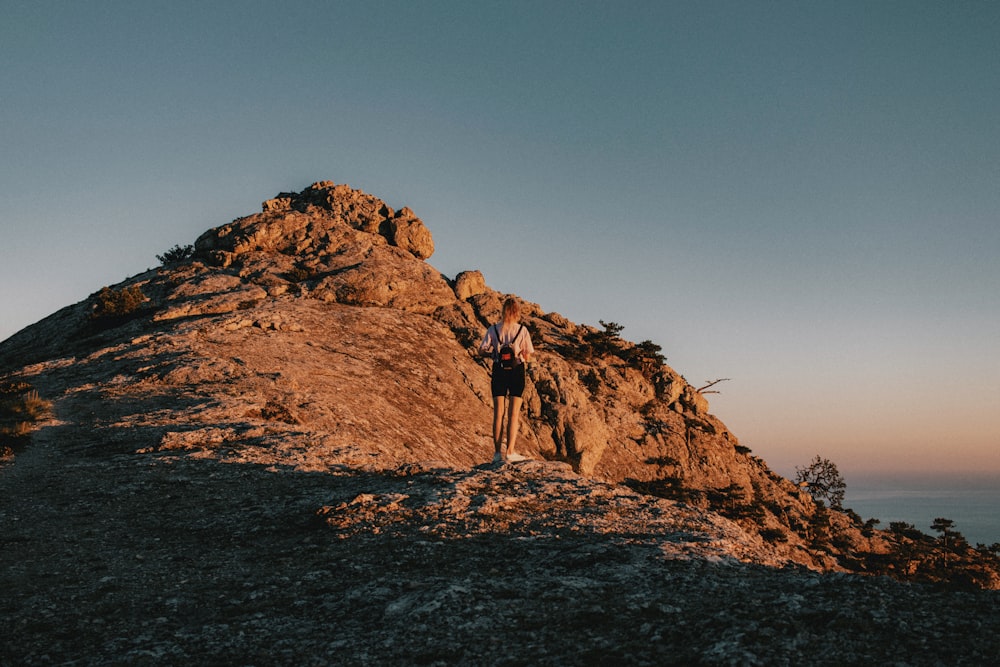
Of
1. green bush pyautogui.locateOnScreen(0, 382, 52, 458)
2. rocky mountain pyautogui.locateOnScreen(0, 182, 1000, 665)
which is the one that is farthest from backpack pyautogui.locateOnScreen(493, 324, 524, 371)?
green bush pyautogui.locateOnScreen(0, 382, 52, 458)

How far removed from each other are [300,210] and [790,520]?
46.0 metres

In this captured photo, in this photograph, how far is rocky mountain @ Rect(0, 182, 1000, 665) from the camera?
250 inches

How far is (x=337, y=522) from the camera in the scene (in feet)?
35.7

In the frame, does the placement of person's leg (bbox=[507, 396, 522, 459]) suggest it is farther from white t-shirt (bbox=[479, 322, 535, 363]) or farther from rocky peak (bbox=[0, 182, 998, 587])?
rocky peak (bbox=[0, 182, 998, 587])

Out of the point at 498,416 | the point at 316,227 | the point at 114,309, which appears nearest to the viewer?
the point at 498,416

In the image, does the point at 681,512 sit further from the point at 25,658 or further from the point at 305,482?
the point at 25,658

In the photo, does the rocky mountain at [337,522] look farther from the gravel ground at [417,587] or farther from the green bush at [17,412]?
the green bush at [17,412]

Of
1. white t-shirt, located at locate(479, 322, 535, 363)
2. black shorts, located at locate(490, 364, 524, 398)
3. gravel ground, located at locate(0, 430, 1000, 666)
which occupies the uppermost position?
white t-shirt, located at locate(479, 322, 535, 363)

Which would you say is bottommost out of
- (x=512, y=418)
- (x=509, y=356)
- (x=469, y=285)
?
(x=512, y=418)

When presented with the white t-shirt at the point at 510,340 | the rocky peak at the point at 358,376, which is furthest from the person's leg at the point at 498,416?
the rocky peak at the point at 358,376

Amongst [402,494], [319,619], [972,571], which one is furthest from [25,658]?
[972,571]

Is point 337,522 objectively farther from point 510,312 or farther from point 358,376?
point 358,376

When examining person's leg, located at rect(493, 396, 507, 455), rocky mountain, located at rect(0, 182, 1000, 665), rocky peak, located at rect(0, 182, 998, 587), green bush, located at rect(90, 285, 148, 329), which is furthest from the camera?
green bush, located at rect(90, 285, 148, 329)

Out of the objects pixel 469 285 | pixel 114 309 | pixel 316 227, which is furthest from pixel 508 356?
pixel 316 227
